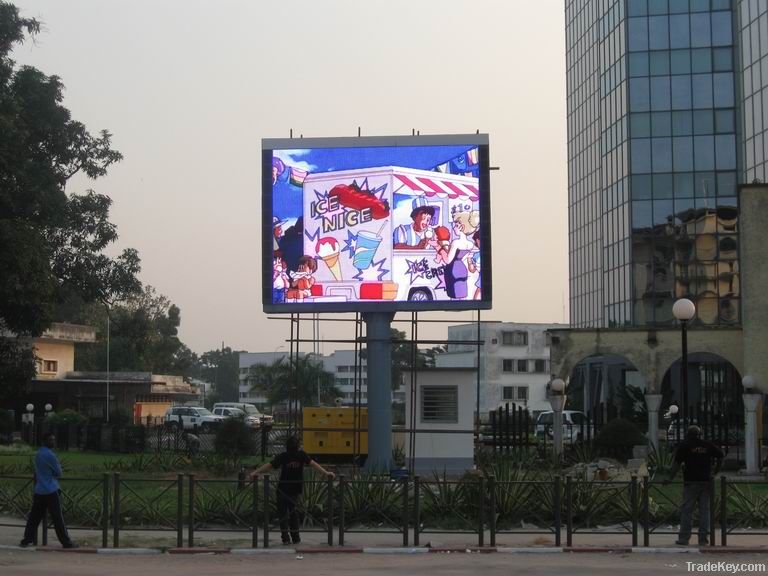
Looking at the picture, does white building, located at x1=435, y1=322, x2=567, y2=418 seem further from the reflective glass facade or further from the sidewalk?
the sidewalk

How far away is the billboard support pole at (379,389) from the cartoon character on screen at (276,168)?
386 centimetres

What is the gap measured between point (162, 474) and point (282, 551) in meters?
14.5

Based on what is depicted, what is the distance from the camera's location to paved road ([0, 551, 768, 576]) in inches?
538

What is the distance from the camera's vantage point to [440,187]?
2730cm

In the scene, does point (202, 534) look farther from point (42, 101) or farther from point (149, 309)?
point (149, 309)

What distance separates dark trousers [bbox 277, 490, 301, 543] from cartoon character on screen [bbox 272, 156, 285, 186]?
12215 mm

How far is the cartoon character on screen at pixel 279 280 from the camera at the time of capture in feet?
90.1

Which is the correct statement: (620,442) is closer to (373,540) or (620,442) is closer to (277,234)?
(277,234)

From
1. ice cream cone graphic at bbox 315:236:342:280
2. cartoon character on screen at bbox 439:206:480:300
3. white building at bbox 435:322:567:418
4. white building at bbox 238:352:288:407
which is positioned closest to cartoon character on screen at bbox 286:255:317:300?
ice cream cone graphic at bbox 315:236:342:280

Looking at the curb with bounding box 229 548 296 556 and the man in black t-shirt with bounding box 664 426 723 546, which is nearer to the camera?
the curb with bounding box 229 548 296 556

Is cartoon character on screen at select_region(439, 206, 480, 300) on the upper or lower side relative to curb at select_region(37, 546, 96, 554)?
upper

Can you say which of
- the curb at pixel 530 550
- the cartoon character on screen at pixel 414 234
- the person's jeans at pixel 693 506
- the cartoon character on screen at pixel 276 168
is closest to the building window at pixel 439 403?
the cartoon character on screen at pixel 414 234

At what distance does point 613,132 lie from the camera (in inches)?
2697

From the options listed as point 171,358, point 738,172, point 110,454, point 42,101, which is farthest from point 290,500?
point 171,358
